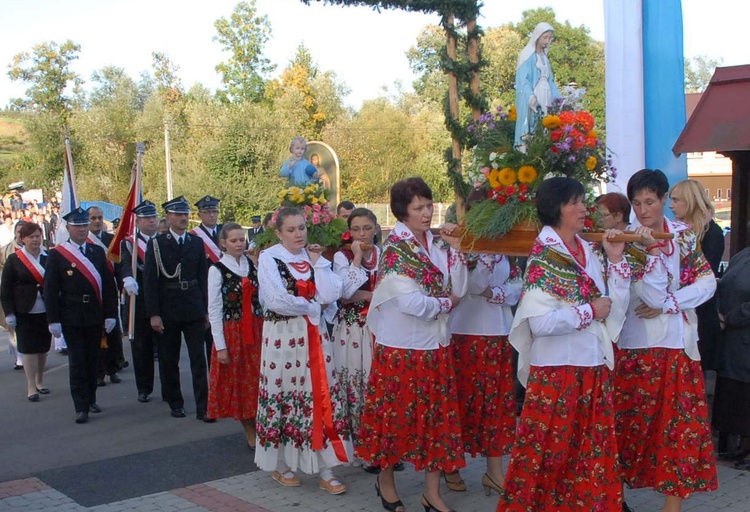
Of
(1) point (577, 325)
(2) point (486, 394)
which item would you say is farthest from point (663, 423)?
(2) point (486, 394)

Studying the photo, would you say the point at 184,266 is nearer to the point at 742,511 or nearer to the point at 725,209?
the point at 742,511

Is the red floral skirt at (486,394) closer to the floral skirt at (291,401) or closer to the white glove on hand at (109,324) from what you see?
the floral skirt at (291,401)

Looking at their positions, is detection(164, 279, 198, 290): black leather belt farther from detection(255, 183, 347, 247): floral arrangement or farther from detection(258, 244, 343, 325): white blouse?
detection(258, 244, 343, 325): white blouse

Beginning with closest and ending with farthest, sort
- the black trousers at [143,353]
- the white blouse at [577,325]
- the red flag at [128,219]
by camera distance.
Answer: the white blouse at [577,325], the black trousers at [143,353], the red flag at [128,219]

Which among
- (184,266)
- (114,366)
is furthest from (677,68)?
(114,366)

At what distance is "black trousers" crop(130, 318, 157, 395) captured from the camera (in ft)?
29.9

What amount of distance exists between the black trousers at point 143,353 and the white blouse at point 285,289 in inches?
146

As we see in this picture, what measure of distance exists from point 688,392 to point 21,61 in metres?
52.3

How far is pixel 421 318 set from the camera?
498 centimetres

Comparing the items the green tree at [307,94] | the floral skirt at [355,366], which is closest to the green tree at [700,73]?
the green tree at [307,94]

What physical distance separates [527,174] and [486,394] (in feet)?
5.00

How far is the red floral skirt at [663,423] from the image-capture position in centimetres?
464

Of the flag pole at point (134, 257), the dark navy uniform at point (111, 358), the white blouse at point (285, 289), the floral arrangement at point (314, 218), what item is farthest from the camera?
the dark navy uniform at point (111, 358)

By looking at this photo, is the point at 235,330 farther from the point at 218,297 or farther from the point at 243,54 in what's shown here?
the point at 243,54
